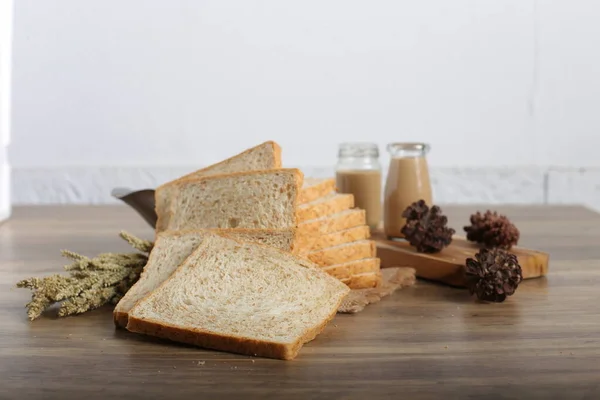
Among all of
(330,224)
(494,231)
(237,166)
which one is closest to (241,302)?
(330,224)

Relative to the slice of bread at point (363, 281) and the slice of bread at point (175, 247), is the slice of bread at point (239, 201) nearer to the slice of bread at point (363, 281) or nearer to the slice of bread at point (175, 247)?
the slice of bread at point (175, 247)

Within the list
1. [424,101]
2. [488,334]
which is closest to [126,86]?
[424,101]

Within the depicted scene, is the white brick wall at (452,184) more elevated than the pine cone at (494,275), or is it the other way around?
the white brick wall at (452,184)

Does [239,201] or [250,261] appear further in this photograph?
[239,201]

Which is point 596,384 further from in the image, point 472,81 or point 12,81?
point 12,81

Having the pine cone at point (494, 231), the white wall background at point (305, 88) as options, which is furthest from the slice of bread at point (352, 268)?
the white wall background at point (305, 88)

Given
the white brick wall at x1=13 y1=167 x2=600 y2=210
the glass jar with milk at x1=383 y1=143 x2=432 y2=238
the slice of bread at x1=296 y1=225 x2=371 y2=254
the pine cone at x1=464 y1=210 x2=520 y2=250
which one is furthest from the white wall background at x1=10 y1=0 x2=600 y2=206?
the slice of bread at x1=296 y1=225 x2=371 y2=254

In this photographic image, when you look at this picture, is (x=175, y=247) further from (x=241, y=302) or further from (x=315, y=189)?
(x=315, y=189)
